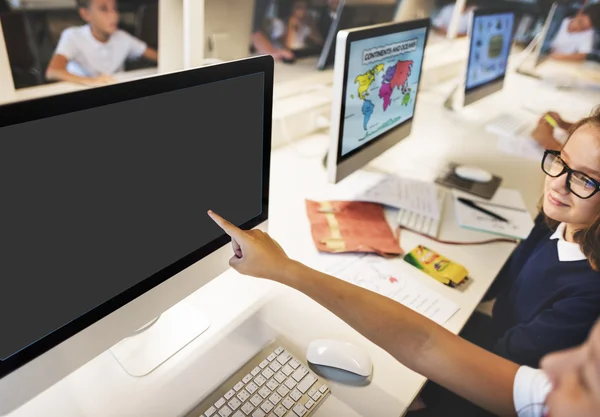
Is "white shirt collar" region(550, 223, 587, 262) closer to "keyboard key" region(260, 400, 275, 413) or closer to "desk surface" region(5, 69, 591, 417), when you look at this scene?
"desk surface" region(5, 69, 591, 417)

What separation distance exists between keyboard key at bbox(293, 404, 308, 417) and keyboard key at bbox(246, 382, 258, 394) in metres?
0.07

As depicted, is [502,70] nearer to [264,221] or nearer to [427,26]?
[427,26]

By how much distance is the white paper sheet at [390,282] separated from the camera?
0.95 metres

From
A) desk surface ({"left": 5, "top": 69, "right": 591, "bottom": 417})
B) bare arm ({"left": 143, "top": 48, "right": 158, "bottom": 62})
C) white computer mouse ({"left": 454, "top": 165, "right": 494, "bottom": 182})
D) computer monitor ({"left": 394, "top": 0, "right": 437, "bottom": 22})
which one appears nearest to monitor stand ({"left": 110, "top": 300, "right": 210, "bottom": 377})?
desk surface ({"left": 5, "top": 69, "right": 591, "bottom": 417})

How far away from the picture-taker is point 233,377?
0.74 m

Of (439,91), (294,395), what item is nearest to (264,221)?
(294,395)

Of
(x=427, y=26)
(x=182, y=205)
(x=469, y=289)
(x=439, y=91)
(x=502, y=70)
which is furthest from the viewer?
(x=439, y=91)

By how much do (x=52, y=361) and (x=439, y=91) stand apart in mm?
2403

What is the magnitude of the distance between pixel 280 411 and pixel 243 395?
0.06 m

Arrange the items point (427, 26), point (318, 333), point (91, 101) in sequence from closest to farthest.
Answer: point (91, 101), point (318, 333), point (427, 26)

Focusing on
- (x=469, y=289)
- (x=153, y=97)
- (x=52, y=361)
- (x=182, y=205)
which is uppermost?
(x=153, y=97)

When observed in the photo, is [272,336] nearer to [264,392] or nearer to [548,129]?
[264,392]

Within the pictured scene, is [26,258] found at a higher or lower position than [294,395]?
higher

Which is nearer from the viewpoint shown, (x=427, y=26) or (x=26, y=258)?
(x=26, y=258)
